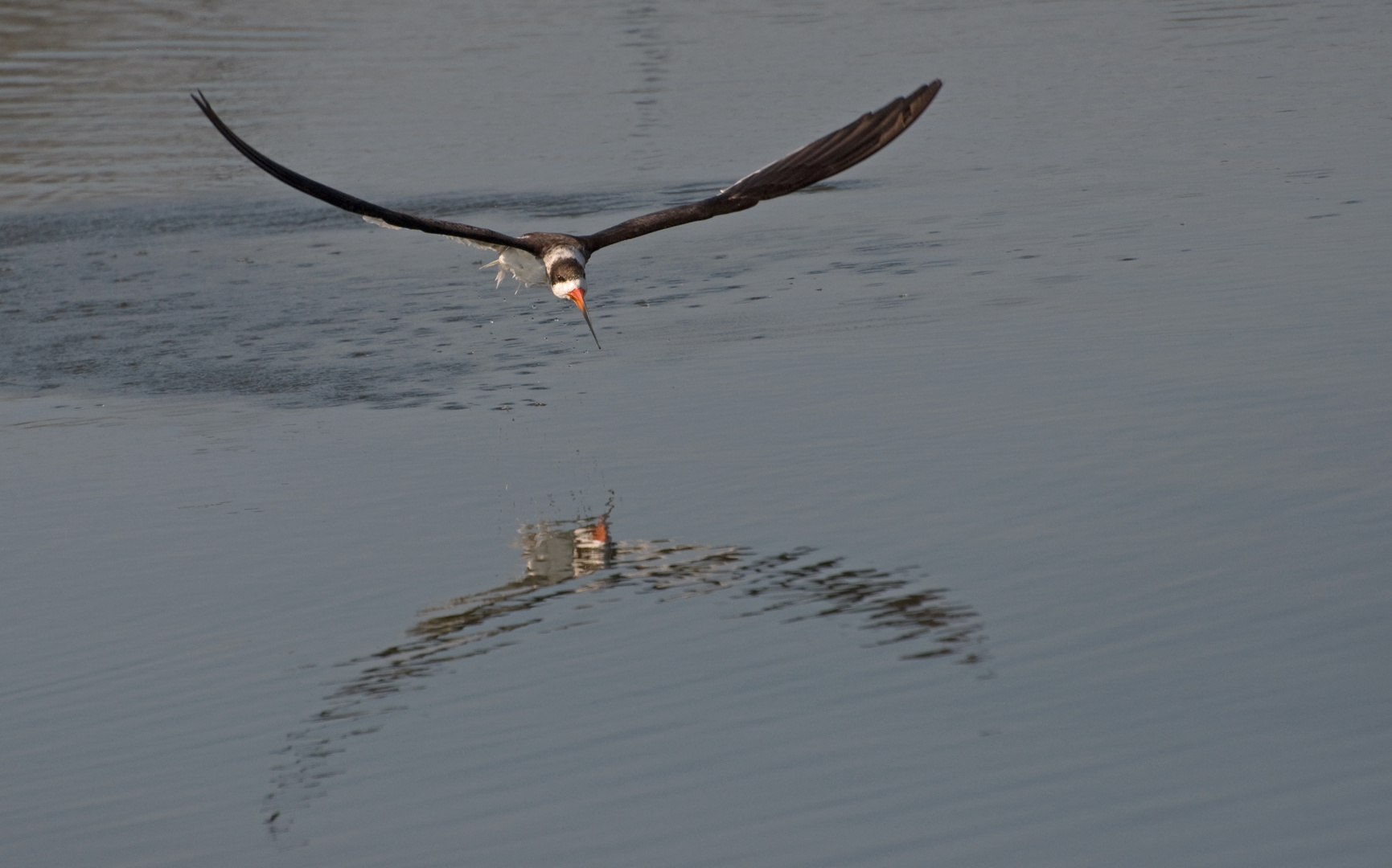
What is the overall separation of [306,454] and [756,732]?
419 centimetres

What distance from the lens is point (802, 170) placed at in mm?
9641

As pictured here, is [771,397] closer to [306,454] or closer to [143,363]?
[306,454]

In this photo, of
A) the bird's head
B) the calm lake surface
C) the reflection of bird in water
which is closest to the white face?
the bird's head

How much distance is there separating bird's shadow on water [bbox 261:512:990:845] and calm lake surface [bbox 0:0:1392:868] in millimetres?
25

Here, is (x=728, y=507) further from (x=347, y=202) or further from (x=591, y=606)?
(x=347, y=202)

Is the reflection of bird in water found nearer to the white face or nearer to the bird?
the bird

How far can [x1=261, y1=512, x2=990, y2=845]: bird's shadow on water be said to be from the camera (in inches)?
222

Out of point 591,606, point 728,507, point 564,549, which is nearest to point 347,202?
point 564,549

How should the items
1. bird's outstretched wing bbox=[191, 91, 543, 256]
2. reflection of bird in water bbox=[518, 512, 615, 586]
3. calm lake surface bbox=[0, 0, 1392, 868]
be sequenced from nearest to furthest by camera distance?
calm lake surface bbox=[0, 0, 1392, 868]
reflection of bird in water bbox=[518, 512, 615, 586]
bird's outstretched wing bbox=[191, 91, 543, 256]

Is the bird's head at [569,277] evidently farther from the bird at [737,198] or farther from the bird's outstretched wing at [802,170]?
the bird's outstretched wing at [802,170]

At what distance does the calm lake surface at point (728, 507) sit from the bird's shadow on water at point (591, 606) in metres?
0.02

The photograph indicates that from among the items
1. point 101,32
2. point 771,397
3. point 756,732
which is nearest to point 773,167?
point 771,397

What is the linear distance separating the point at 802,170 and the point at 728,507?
282 centimetres

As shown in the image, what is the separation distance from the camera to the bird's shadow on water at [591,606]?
222 inches
